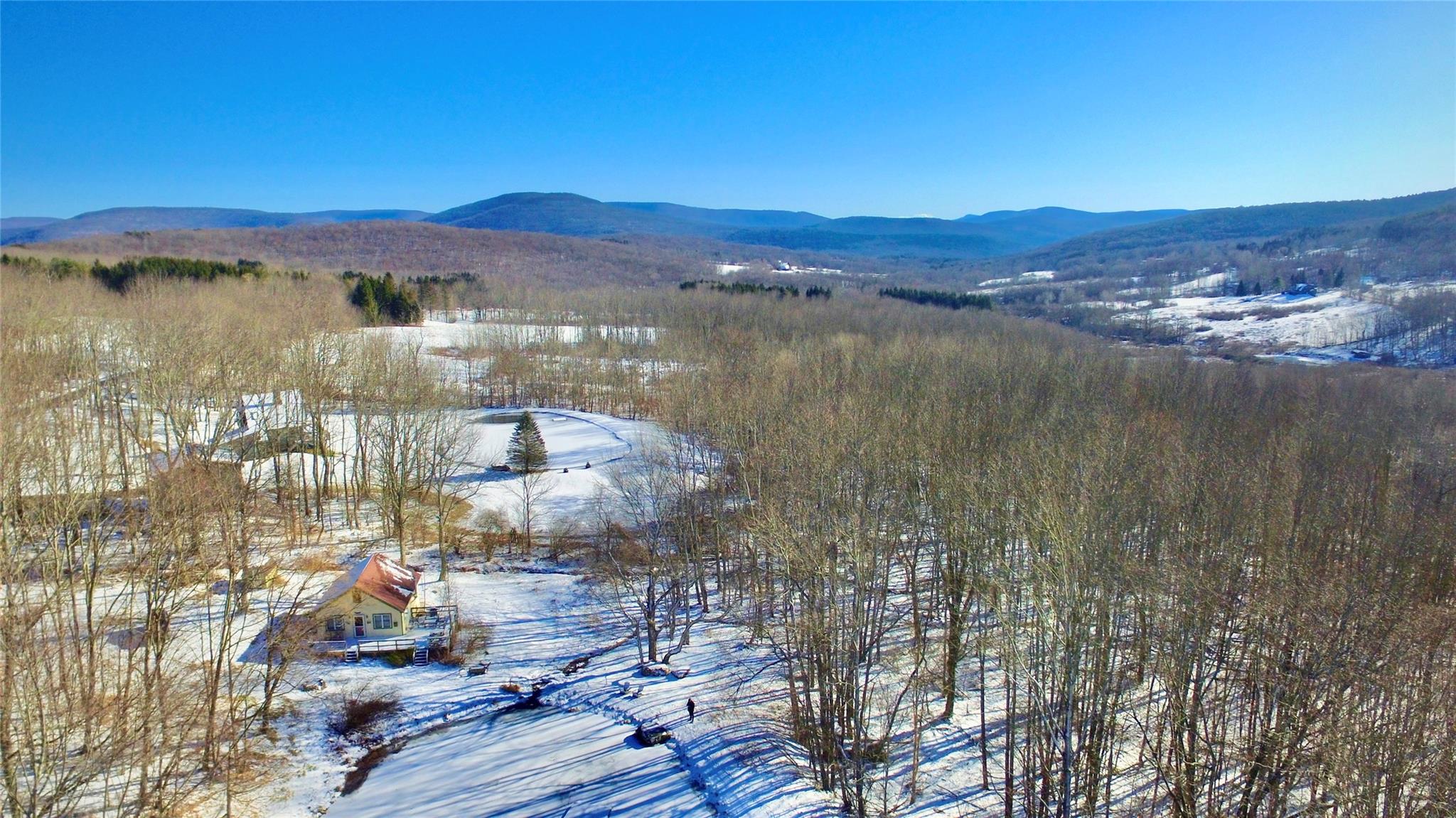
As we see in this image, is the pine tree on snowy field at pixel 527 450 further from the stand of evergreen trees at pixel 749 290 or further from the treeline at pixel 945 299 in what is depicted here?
the treeline at pixel 945 299

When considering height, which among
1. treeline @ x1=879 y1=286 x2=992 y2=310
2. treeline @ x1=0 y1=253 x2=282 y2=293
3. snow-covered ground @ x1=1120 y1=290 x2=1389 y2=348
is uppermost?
treeline @ x1=0 y1=253 x2=282 y2=293

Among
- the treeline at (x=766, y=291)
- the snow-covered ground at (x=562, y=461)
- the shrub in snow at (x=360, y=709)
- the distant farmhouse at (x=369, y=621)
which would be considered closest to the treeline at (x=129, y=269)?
the snow-covered ground at (x=562, y=461)

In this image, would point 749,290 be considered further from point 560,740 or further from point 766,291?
point 560,740

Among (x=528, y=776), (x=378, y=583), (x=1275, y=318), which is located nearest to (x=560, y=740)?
(x=528, y=776)

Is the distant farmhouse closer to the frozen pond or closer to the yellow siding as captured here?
the yellow siding

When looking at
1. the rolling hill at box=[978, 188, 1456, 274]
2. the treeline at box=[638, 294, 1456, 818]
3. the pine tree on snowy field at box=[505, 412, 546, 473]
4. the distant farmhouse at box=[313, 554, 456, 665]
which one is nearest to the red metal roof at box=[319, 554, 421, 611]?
the distant farmhouse at box=[313, 554, 456, 665]

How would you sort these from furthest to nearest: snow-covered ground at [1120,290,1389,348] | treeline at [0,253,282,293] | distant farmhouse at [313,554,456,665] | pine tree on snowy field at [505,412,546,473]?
snow-covered ground at [1120,290,1389,348] < treeline at [0,253,282,293] < pine tree on snowy field at [505,412,546,473] < distant farmhouse at [313,554,456,665]
